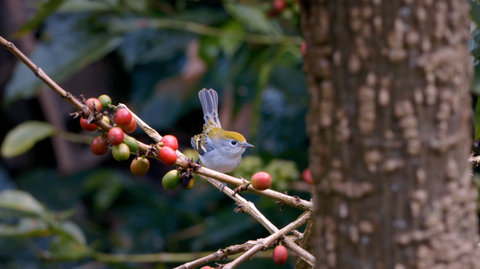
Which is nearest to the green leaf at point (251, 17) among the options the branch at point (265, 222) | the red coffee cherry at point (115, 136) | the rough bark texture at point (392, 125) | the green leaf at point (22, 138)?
the green leaf at point (22, 138)

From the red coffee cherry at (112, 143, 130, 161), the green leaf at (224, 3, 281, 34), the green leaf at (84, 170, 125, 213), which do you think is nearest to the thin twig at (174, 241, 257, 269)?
the red coffee cherry at (112, 143, 130, 161)

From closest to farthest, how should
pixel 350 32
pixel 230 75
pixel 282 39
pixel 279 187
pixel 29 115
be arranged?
pixel 350 32 < pixel 279 187 < pixel 282 39 < pixel 230 75 < pixel 29 115

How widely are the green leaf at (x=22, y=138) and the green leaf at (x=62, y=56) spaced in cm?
17

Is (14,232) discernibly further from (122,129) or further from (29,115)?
(29,115)

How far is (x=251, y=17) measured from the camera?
1.94 metres

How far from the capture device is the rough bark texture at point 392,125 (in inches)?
18.9

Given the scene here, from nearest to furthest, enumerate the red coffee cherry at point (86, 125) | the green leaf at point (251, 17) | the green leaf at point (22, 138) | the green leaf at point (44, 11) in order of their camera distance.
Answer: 1. the red coffee cherry at point (86, 125)
2. the green leaf at point (44, 11)
3. the green leaf at point (251, 17)
4. the green leaf at point (22, 138)

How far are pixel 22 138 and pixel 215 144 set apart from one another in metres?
0.99

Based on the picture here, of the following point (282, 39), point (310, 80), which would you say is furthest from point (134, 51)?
point (310, 80)

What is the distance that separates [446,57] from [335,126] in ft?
0.38

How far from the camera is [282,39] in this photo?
197 centimetres

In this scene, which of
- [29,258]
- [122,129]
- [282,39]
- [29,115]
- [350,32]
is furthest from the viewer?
[29,115]

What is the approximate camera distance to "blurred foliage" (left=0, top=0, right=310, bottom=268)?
1758 mm

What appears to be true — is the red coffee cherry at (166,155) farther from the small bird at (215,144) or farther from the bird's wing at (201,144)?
the bird's wing at (201,144)
